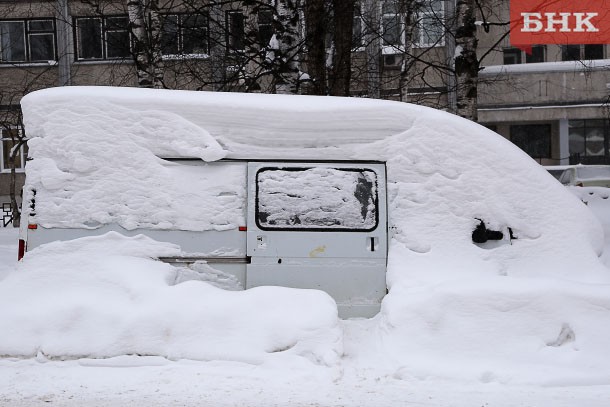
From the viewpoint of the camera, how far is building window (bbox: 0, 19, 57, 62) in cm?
2488

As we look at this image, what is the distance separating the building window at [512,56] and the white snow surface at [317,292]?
73.0 feet

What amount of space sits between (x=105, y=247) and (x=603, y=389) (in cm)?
387

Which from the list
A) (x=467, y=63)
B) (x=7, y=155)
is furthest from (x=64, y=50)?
(x=467, y=63)

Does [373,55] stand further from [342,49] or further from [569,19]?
[569,19]

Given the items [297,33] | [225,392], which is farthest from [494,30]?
[225,392]

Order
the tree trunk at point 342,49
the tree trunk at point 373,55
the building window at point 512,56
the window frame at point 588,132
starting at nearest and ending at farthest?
the tree trunk at point 342,49 < the tree trunk at point 373,55 < the building window at point 512,56 < the window frame at point 588,132

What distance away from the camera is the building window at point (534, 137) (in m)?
27.8

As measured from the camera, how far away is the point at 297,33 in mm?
10383

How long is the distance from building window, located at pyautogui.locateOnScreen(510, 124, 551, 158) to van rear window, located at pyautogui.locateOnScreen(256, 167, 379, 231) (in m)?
23.7

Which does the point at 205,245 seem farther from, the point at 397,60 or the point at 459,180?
the point at 397,60

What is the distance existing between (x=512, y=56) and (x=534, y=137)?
3.55 m

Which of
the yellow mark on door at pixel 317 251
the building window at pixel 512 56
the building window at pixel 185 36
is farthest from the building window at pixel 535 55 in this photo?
the yellow mark on door at pixel 317 251

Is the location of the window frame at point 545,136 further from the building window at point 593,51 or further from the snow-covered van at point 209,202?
the snow-covered van at point 209,202

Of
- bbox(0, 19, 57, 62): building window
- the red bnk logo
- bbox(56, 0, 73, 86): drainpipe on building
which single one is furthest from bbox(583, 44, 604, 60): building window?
bbox(0, 19, 57, 62): building window
